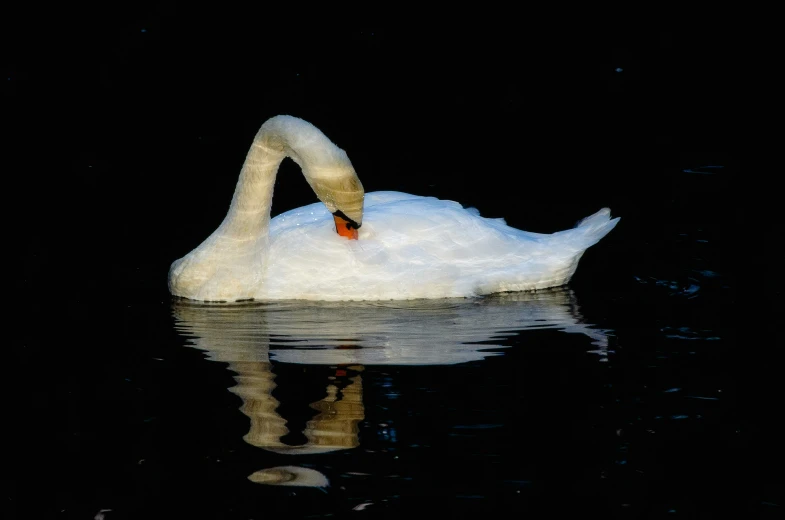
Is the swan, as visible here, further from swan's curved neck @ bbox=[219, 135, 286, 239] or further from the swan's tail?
the swan's tail

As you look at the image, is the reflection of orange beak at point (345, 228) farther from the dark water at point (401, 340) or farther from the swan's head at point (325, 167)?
the dark water at point (401, 340)

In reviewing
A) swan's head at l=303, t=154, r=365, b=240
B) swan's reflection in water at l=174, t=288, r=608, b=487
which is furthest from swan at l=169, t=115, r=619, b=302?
swan's reflection in water at l=174, t=288, r=608, b=487

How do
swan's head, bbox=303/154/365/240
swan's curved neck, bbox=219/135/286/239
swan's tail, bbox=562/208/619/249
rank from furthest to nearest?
swan's tail, bbox=562/208/619/249, swan's curved neck, bbox=219/135/286/239, swan's head, bbox=303/154/365/240

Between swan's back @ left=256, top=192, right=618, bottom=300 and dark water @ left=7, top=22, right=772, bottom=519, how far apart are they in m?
0.19

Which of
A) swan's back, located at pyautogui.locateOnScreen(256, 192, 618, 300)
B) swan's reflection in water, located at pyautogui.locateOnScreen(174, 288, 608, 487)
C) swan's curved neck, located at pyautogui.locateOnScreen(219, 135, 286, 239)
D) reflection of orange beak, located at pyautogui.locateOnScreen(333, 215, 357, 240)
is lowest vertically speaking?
swan's reflection in water, located at pyautogui.locateOnScreen(174, 288, 608, 487)

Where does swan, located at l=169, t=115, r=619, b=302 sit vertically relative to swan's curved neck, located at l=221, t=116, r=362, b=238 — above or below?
below

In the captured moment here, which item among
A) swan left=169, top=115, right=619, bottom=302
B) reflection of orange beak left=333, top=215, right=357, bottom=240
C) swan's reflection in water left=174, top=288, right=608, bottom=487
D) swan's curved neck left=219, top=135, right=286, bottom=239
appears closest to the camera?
swan's reflection in water left=174, top=288, right=608, bottom=487

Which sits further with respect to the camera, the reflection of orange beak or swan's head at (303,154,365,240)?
the reflection of orange beak

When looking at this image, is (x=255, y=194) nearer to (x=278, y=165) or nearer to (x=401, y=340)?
(x=278, y=165)

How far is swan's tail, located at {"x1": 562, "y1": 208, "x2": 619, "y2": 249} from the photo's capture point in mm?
12359

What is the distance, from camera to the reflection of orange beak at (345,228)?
37.6 feet

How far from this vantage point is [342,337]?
33.8 ft

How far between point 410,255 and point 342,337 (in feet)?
5.00

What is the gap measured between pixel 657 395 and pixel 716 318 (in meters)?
2.00
